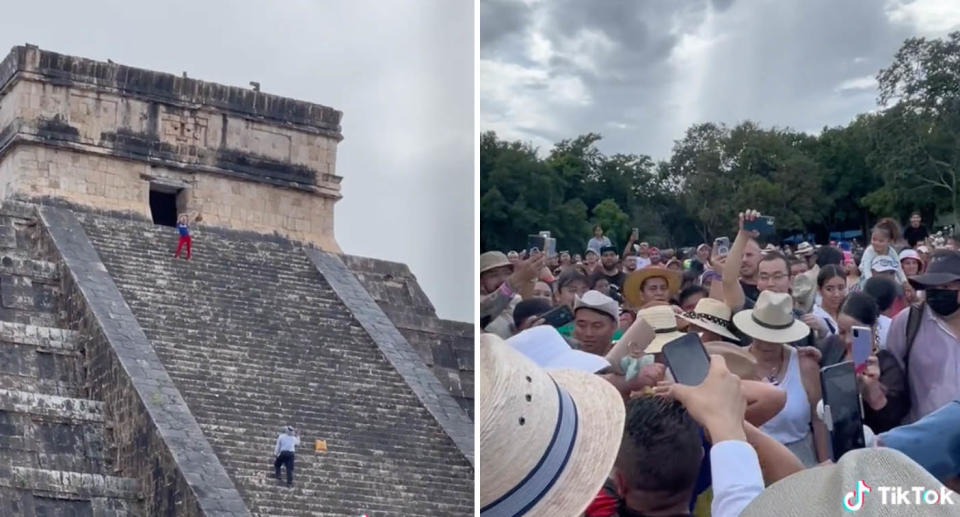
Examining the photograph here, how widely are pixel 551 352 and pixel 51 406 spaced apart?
7162mm

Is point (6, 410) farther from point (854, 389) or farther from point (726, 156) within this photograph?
point (854, 389)

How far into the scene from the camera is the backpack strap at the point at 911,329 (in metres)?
5.25

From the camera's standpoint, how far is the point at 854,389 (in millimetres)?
4953

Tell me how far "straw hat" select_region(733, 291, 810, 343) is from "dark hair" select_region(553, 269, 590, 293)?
1068 mm

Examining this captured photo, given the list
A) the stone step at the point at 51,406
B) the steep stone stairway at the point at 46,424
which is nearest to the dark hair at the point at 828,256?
the steep stone stairway at the point at 46,424

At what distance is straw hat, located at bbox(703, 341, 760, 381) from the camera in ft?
17.1

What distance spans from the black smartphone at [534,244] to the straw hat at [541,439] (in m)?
1.91

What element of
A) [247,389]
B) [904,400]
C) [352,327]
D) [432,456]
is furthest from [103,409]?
[904,400]

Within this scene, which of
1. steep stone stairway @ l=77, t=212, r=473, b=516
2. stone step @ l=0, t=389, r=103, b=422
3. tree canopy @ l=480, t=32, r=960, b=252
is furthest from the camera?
steep stone stairway @ l=77, t=212, r=473, b=516

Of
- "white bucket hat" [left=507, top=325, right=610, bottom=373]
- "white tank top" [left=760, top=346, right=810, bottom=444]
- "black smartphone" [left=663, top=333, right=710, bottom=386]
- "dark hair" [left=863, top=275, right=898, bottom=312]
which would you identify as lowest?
"white tank top" [left=760, top=346, right=810, bottom=444]

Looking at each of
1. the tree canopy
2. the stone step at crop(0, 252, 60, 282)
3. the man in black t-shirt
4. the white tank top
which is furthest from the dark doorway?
the white tank top

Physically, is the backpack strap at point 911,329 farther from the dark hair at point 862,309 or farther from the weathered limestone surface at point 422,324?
the weathered limestone surface at point 422,324

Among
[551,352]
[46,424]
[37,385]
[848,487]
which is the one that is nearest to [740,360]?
[551,352]

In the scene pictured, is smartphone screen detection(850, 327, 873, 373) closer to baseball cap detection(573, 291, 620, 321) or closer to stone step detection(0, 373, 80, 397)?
baseball cap detection(573, 291, 620, 321)
